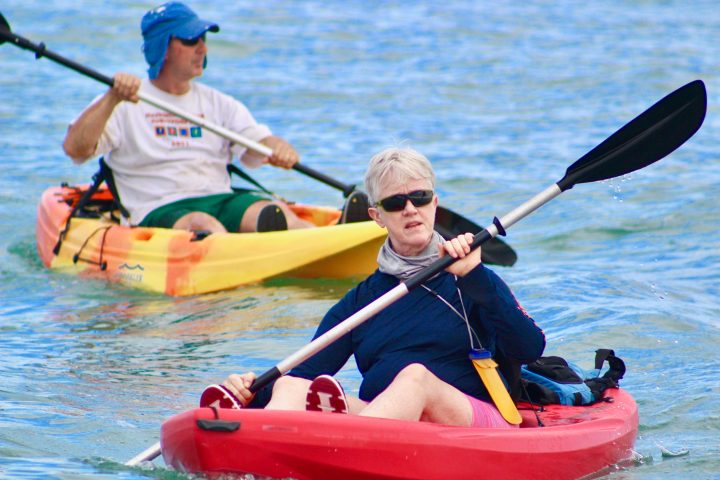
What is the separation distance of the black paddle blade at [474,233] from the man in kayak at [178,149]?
0.50 meters

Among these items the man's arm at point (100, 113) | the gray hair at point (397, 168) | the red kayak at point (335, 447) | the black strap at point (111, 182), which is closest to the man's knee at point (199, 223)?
the black strap at point (111, 182)

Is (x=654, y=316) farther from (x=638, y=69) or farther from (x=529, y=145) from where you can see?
(x=638, y=69)

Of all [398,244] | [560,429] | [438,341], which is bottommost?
[560,429]

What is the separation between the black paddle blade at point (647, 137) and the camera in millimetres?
4086

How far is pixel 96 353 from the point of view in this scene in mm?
5590

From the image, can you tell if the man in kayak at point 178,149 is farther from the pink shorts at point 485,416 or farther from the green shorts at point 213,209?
the pink shorts at point 485,416

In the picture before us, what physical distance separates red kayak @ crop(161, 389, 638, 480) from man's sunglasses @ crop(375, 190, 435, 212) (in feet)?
2.16

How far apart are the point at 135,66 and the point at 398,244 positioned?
1159 centimetres

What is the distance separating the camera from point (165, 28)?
271 inches

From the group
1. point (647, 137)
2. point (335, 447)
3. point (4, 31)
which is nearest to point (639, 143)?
point (647, 137)

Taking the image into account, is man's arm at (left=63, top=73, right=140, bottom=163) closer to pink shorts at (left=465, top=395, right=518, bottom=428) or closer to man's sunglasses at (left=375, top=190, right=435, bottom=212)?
man's sunglasses at (left=375, top=190, right=435, bottom=212)

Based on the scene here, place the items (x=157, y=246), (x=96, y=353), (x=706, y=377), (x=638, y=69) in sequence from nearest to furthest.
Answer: (x=706, y=377)
(x=96, y=353)
(x=157, y=246)
(x=638, y=69)

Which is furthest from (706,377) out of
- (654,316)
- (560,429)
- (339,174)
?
(339,174)

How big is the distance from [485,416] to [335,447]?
0.53m
